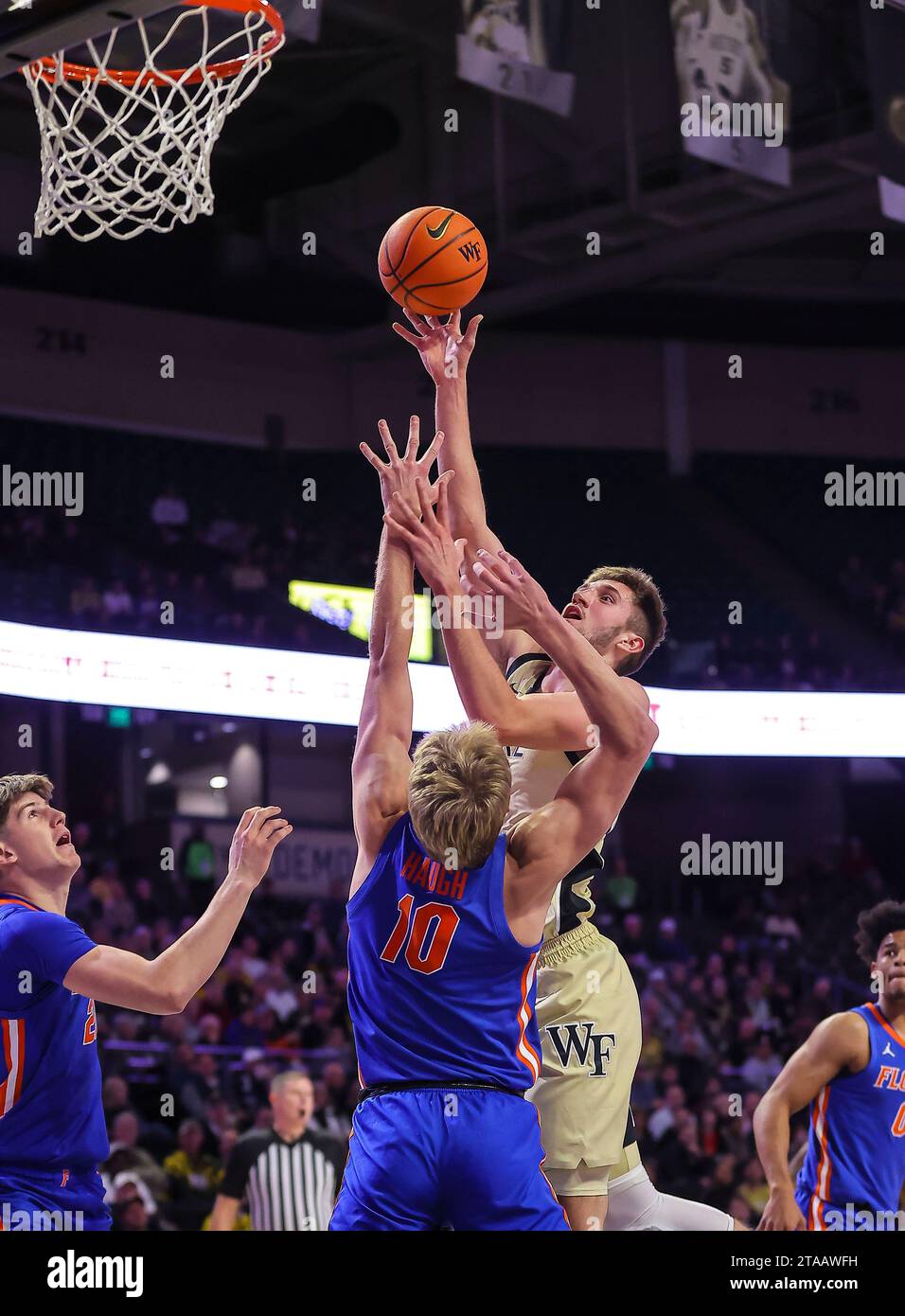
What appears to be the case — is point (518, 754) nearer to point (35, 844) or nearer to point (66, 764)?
point (35, 844)

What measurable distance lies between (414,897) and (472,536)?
58.6 inches

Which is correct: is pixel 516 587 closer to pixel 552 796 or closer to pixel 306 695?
pixel 552 796

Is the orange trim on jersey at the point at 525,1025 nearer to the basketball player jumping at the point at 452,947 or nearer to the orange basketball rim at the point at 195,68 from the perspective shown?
the basketball player jumping at the point at 452,947

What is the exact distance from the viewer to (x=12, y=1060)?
3879 millimetres

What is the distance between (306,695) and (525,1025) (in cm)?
845

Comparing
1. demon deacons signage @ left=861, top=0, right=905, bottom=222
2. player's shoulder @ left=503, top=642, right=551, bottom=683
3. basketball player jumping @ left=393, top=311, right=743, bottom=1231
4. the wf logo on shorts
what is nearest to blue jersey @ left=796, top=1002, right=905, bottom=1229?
basketball player jumping @ left=393, top=311, right=743, bottom=1231

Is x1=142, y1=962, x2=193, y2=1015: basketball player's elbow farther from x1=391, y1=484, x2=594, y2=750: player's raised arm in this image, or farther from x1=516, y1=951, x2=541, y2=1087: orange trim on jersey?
x1=391, y1=484, x2=594, y2=750: player's raised arm

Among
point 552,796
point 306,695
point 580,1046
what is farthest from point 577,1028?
point 306,695

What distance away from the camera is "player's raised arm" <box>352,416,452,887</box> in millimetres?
3600

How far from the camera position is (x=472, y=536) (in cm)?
466

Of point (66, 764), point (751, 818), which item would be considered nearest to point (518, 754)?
point (66, 764)

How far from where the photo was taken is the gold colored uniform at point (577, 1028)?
14.2ft
